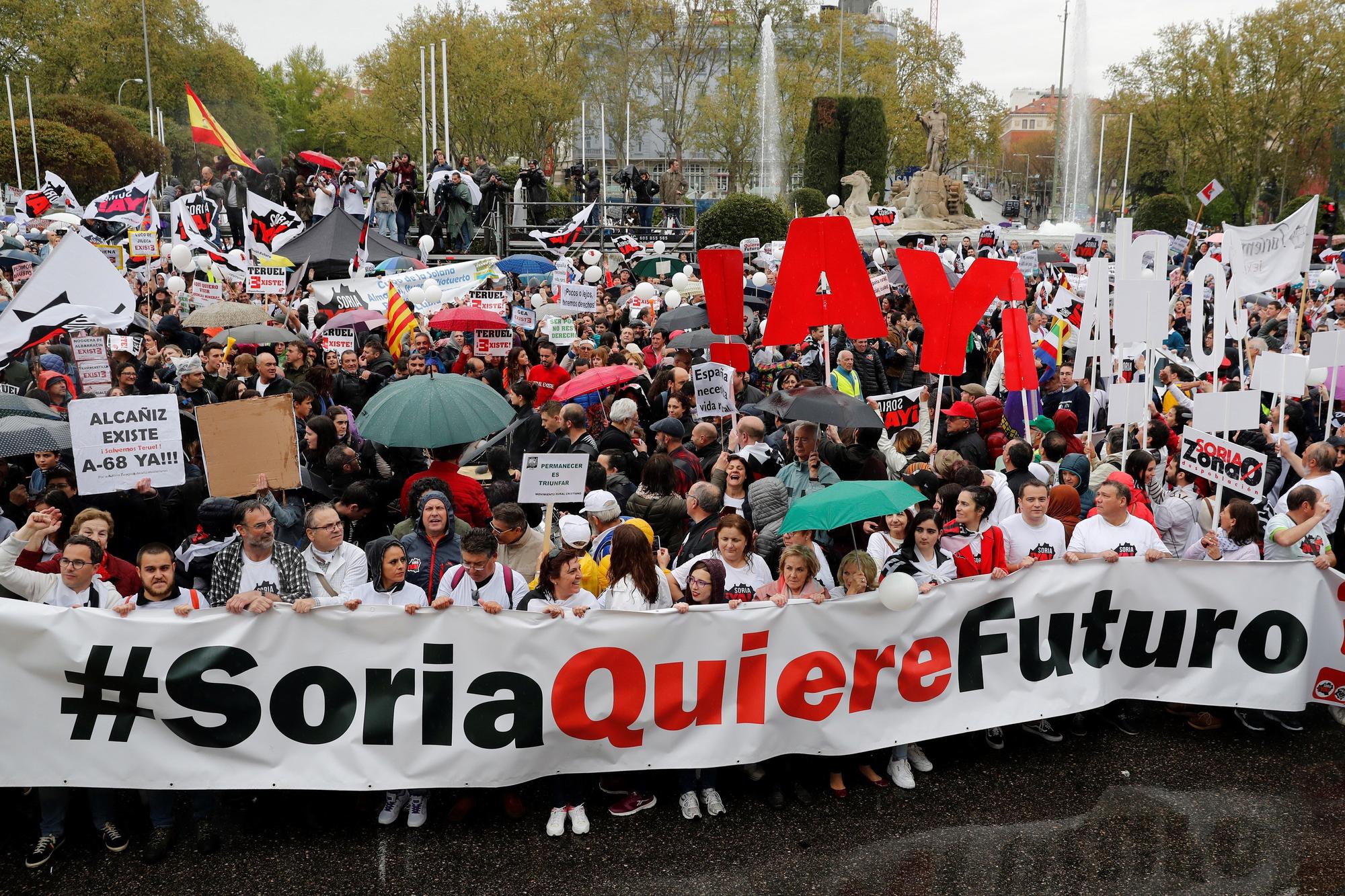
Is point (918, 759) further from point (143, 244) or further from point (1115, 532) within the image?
point (143, 244)

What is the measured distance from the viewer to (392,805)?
5.44m

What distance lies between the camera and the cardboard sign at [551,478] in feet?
21.4

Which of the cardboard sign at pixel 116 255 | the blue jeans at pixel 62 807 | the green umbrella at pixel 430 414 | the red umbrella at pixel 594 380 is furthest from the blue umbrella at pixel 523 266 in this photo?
the blue jeans at pixel 62 807

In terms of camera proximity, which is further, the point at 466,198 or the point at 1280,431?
the point at 466,198

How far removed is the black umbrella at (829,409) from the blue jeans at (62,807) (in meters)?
4.66

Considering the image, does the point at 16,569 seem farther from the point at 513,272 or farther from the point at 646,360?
the point at 513,272

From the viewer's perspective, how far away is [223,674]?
516cm

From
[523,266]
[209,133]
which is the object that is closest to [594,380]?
[523,266]

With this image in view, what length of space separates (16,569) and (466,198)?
20.8 meters

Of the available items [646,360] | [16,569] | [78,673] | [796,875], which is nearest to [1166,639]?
[796,875]

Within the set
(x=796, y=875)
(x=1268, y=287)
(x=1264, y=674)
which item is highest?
(x=1268, y=287)

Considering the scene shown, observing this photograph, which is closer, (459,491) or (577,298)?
(459,491)

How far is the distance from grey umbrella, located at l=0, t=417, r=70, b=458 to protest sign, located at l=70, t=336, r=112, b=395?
3035 millimetres

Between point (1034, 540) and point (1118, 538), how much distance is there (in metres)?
0.44
